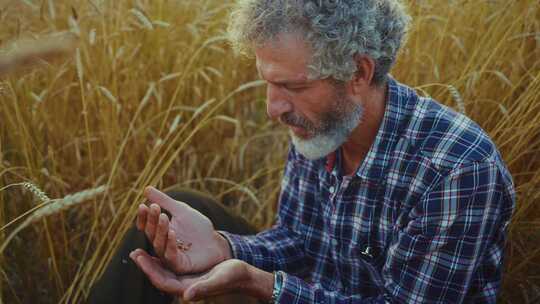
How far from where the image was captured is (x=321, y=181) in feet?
5.66

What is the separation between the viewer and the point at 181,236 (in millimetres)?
1596

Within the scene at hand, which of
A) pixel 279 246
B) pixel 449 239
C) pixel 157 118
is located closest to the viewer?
pixel 449 239

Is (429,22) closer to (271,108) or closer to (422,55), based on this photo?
(422,55)

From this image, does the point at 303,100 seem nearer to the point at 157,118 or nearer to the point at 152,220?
the point at 152,220

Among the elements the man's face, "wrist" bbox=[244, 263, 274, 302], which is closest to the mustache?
the man's face

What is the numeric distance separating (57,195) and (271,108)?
2.64 feet

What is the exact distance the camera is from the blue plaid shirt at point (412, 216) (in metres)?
1.36

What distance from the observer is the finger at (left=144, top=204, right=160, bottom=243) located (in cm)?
139

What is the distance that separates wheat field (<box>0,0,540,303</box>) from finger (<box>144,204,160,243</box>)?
0.46ft

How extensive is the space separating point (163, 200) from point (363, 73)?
23.0 inches

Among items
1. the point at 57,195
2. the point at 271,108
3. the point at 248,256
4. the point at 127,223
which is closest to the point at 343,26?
the point at 271,108

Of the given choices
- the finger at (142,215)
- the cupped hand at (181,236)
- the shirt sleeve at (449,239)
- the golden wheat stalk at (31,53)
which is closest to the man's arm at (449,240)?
the shirt sleeve at (449,239)

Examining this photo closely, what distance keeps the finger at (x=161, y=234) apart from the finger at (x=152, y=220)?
13mm

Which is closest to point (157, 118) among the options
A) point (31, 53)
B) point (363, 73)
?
point (363, 73)
